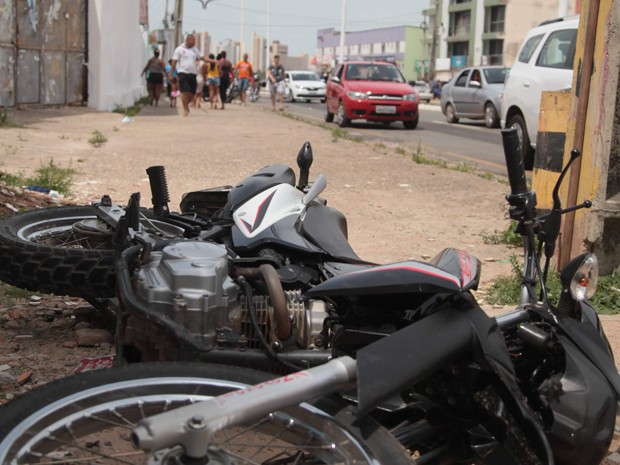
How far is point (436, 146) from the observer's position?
15.7 m

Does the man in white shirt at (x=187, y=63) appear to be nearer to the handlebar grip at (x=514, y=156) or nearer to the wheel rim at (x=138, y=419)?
the handlebar grip at (x=514, y=156)

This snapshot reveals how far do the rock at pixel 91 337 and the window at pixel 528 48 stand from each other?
9.49m

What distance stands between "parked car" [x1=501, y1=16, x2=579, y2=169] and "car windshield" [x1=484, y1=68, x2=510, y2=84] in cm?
898

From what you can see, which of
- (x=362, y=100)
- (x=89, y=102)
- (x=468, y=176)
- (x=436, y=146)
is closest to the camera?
(x=468, y=176)

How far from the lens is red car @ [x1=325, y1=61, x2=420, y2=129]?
1936cm

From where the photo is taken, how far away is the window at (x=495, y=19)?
2901 inches

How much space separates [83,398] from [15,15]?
17.5 meters

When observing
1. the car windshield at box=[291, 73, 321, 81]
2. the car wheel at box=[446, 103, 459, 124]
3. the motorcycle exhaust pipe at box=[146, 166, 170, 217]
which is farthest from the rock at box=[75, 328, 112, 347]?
the car windshield at box=[291, 73, 321, 81]

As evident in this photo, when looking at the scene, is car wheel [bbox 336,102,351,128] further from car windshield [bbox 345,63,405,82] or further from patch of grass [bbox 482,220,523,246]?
patch of grass [bbox 482,220,523,246]

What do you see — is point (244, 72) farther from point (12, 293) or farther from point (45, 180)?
point (12, 293)

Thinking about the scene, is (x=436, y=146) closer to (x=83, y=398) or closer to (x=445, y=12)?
(x=83, y=398)

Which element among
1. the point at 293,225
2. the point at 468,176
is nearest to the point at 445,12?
the point at 468,176

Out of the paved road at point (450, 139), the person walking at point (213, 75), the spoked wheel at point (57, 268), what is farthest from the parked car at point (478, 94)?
the spoked wheel at point (57, 268)

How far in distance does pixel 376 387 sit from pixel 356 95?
17743 mm
